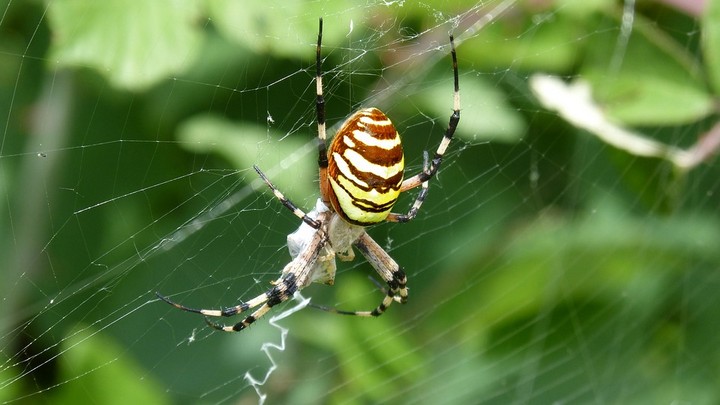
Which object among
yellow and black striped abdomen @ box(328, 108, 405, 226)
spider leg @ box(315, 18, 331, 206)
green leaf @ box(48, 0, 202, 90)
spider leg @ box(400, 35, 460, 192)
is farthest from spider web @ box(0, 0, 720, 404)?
yellow and black striped abdomen @ box(328, 108, 405, 226)

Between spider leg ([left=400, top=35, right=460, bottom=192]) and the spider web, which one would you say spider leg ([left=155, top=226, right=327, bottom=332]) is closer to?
the spider web

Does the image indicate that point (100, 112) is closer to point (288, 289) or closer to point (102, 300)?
point (102, 300)

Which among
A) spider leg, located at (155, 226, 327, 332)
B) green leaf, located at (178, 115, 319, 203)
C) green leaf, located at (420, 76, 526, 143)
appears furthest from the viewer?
green leaf, located at (420, 76, 526, 143)

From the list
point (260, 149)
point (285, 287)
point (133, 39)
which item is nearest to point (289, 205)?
point (260, 149)

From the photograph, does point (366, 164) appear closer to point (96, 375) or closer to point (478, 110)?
point (96, 375)

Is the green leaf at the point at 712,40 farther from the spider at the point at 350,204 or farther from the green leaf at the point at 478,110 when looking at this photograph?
the spider at the point at 350,204

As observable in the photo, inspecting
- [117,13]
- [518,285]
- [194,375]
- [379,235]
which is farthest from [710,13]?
[194,375]
